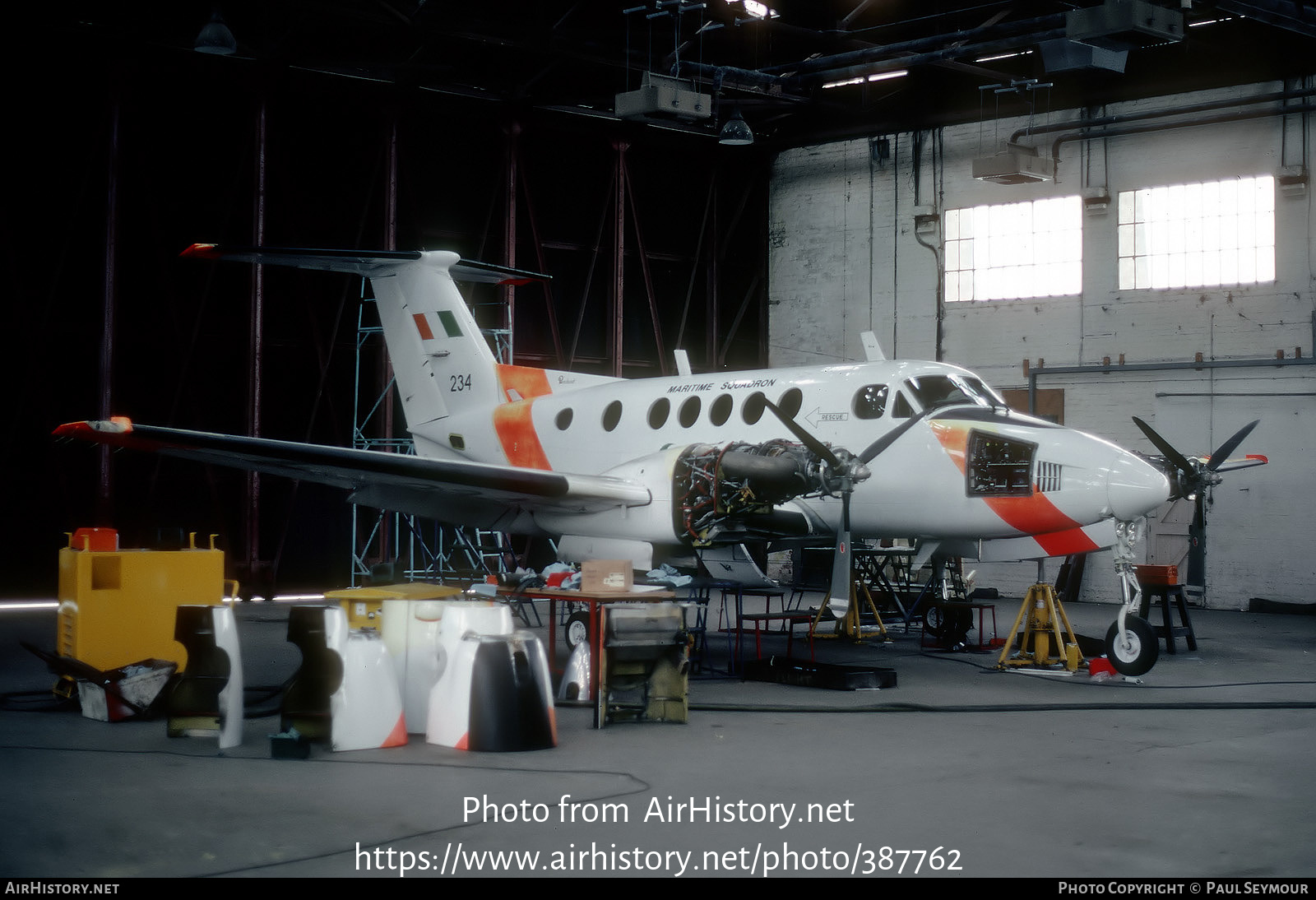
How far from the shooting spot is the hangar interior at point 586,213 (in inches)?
690

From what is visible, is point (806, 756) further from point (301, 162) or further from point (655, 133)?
point (655, 133)

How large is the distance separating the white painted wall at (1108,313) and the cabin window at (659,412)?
9.61 m

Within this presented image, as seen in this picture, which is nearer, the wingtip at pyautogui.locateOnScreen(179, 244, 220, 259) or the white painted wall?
the wingtip at pyautogui.locateOnScreen(179, 244, 220, 259)

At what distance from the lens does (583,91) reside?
21797 millimetres

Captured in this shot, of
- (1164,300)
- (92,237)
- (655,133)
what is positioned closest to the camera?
(92,237)

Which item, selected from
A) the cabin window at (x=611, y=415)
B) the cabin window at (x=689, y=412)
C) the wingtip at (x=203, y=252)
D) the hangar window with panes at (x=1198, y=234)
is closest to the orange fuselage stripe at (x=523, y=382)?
the cabin window at (x=611, y=415)

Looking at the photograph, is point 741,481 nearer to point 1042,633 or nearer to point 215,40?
point 1042,633

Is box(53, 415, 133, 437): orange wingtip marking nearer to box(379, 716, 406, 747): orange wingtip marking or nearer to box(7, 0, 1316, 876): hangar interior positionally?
box(379, 716, 406, 747): orange wingtip marking

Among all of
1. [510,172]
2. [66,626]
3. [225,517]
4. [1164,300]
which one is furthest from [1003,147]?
[66,626]

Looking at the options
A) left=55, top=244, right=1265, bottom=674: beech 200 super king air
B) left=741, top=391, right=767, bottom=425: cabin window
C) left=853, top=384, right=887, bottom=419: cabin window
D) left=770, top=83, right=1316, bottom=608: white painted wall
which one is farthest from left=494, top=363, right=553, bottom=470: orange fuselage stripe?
left=770, top=83, right=1316, bottom=608: white painted wall

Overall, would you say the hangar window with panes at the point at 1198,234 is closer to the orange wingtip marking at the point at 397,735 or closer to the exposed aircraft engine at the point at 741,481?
the exposed aircraft engine at the point at 741,481

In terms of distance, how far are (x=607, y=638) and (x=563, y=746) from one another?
1.01 m

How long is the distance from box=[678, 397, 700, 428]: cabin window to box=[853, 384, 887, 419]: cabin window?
1.84 metres

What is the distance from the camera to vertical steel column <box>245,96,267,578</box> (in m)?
18.4
